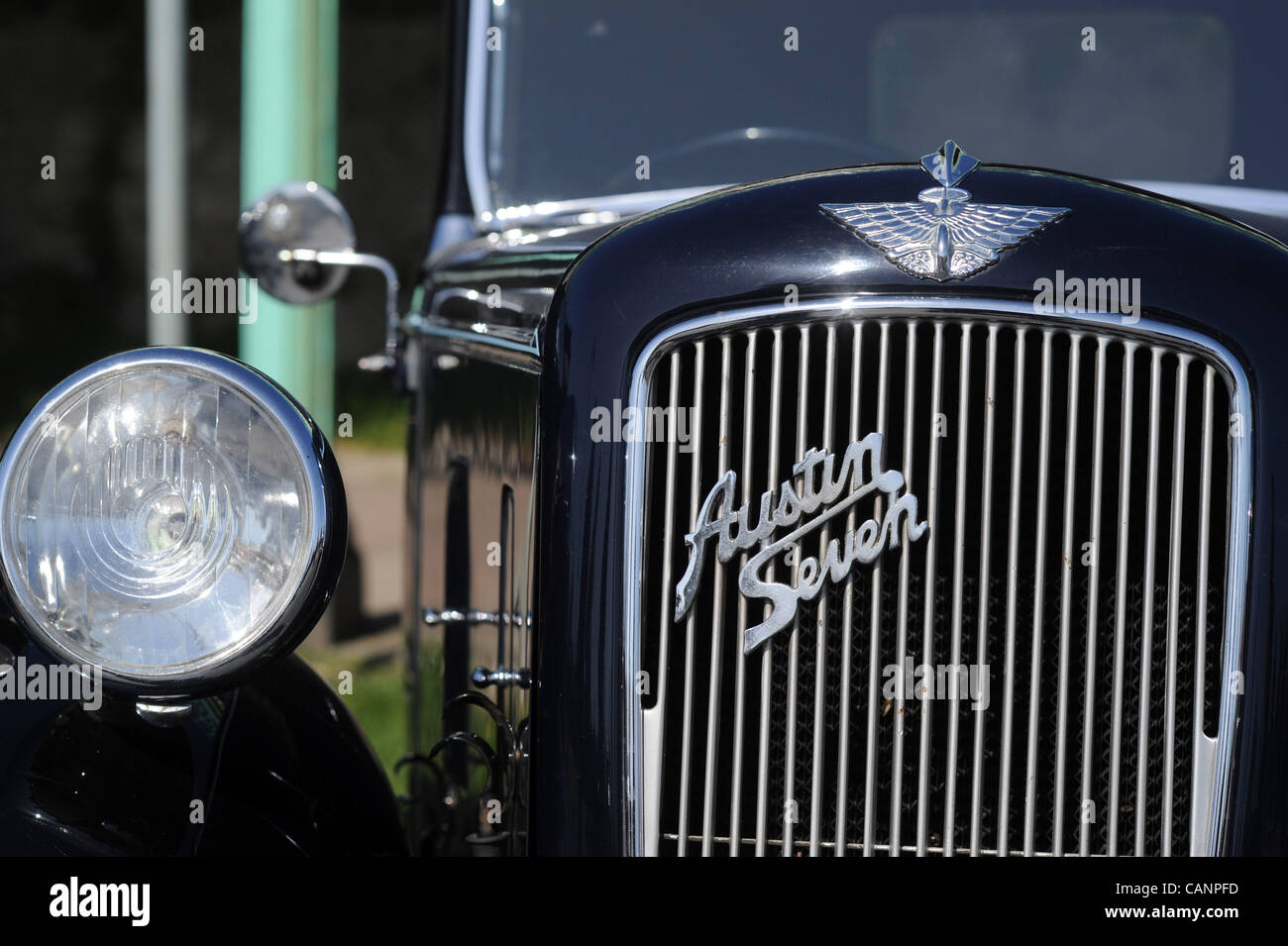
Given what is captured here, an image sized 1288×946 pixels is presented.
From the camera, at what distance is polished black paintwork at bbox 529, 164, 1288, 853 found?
168 centimetres

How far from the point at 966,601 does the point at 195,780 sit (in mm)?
1009

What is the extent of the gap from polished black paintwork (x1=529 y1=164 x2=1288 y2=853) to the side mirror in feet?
4.24

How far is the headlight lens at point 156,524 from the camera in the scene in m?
1.73

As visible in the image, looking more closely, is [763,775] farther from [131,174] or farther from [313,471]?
[131,174]

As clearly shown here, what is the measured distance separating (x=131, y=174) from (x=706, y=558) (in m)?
9.97

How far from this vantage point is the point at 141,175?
34.9 ft

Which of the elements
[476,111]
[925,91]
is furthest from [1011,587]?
[476,111]

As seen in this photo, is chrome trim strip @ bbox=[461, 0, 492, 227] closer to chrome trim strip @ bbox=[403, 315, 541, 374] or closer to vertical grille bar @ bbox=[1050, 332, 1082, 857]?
chrome trim strip @ bbox=[403, 315, 541, 374]

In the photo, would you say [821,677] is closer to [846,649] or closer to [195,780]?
[846,649]

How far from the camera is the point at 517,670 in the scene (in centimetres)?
200

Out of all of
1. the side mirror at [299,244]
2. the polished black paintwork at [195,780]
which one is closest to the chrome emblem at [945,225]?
Answer: the polished black paintwork at [195,780]

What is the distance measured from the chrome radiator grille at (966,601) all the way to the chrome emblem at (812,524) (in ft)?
0.05

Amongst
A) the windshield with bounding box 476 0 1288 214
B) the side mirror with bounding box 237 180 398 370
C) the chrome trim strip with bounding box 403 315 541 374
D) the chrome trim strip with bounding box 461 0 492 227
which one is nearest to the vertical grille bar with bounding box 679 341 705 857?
the chrome trim strip with bounding box 403 315 541 374
